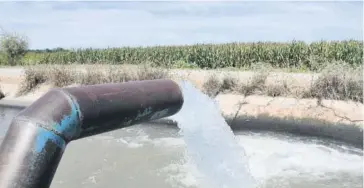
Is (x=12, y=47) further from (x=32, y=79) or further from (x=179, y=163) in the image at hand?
(x=179, y=163)

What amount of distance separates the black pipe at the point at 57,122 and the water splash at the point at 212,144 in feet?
3.36

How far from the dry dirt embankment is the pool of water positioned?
565mm

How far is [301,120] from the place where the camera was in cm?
1033

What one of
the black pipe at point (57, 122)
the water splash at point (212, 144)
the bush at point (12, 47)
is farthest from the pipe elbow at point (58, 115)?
the bush at point (12, 47)

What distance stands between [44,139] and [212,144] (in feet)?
5.68

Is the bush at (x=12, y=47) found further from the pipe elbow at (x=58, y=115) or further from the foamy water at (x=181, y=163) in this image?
the pipe elbow at (x=58, y=115)

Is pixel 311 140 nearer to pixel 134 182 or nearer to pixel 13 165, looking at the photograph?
pixel 134 182

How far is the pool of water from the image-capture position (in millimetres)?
6602

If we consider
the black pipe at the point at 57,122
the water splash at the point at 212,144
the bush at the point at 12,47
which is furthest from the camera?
the bush at the point at 12,47

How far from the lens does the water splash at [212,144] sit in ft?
8.66

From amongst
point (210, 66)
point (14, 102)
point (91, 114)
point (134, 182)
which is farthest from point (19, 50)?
point (91, 114)

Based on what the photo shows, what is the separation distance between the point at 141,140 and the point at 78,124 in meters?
8.24

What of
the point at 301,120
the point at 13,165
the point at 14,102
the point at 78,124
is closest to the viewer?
the point at 13,165

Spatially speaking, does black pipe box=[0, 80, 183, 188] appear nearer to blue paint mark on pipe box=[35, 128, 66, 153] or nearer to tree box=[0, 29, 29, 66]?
blue paint mark on pipe box=[35, 128, 66, 153]
